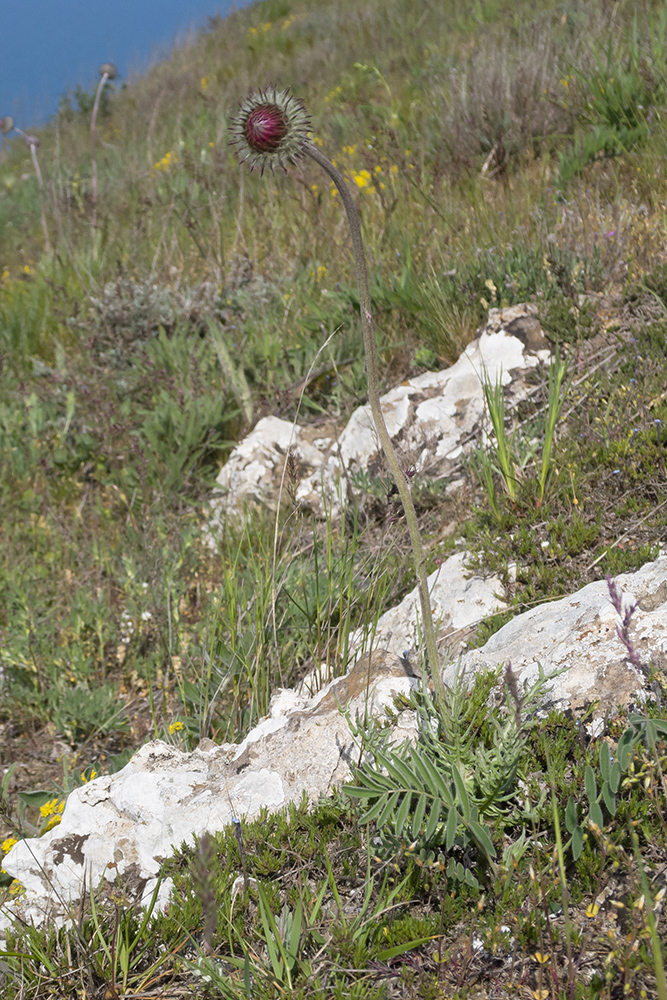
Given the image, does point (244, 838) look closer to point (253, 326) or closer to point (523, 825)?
point (523, 825)

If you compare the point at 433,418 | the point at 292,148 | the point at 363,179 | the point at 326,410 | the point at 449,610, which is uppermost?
the point at 363,179

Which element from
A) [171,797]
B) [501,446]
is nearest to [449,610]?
[501,446]

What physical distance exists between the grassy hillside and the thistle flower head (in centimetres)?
14

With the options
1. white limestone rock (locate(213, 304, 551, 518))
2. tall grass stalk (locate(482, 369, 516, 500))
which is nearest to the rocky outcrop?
tall grass stalk (locate(482, 369, 516, 500))

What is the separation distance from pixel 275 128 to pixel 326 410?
253 centimetres

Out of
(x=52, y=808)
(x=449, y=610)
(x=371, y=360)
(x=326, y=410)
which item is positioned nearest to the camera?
(x=371, y=360)

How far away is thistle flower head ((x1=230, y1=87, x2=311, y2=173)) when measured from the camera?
1547mm

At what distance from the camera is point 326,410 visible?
406 centimetres

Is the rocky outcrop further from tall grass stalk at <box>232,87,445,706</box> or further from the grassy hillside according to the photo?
tall grass stalk at <box>232,87,445,706</box>

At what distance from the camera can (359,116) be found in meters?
7.39

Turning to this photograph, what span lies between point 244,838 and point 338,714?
0.45 m

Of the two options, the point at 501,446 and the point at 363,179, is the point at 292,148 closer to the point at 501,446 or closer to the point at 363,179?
the point at 501,446

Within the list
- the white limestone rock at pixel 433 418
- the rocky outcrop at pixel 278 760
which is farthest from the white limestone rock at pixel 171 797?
the white limestone rock at pixel 433 418

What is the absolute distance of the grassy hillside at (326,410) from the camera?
2.29 m
